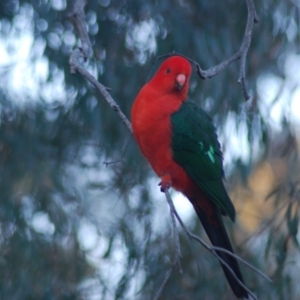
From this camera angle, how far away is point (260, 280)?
398 cm

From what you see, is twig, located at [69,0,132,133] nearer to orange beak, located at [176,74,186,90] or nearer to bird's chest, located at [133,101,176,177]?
bird's chest, located at [133,101,176,177]

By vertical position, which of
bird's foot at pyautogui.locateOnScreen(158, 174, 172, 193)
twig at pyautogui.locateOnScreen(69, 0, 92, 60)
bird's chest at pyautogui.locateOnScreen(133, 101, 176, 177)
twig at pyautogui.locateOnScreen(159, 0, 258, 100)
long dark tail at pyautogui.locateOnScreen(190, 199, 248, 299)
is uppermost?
twig at pyautogui.locateOnScreen(69, 0, 92, 60)

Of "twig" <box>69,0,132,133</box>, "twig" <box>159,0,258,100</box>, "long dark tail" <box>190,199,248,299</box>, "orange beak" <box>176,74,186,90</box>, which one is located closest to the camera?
"twig" <box>159,0,258,100</box>

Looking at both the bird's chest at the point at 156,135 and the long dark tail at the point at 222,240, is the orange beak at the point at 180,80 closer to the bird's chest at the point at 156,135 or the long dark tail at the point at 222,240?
the bird's chest at the point at 156,135

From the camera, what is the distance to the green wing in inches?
113

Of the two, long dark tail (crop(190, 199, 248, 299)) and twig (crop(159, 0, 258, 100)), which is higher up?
twig (crop(159, 0, 258, 100))

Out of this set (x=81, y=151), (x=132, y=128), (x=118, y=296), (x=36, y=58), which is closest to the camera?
(x=132, y=128)

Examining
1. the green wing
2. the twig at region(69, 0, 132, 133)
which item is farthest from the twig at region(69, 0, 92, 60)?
the green wing

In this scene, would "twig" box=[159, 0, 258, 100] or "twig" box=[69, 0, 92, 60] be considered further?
"twig" box=[69, 0, 92, 60]

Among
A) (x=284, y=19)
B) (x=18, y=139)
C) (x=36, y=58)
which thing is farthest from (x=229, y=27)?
(x=18, y=139)

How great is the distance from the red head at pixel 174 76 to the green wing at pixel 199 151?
9cm

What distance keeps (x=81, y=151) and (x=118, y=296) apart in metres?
1.00

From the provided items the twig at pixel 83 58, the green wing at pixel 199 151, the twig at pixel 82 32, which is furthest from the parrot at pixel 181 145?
the twig at pixel 82 32

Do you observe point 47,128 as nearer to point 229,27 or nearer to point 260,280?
point 229,27
